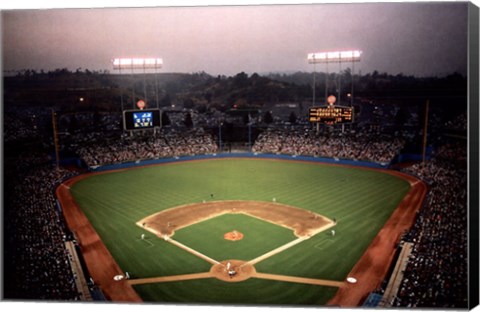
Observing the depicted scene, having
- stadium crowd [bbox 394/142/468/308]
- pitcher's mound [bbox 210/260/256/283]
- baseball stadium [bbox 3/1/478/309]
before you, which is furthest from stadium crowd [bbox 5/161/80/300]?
stadium crowd [bbox 394/142/468/308]

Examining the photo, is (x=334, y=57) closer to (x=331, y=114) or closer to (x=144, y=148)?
(x=331, y=114)

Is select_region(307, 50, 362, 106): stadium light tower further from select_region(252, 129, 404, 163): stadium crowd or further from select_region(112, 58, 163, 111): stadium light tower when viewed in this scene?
select_region(112, 58, 163, 111): stadium light tower

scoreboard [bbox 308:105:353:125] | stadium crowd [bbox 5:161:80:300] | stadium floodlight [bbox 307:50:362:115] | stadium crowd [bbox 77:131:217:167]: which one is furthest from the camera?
stadium crowd [bbox 77:131:217:167]

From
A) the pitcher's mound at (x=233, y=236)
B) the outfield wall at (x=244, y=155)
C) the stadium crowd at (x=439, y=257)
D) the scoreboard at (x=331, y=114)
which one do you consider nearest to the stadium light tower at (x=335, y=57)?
the scoreboard at (x=331, y=114)

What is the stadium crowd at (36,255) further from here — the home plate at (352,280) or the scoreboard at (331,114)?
the scoreboard at (331,114)

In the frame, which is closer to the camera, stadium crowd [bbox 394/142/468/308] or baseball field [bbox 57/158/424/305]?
stadium crowd [bbox 394/142/468/308]

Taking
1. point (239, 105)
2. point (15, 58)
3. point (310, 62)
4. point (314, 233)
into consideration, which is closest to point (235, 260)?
point (314, 233)

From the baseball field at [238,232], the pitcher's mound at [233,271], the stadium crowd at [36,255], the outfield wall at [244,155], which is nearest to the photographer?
the stadium crowd at [36,255]
